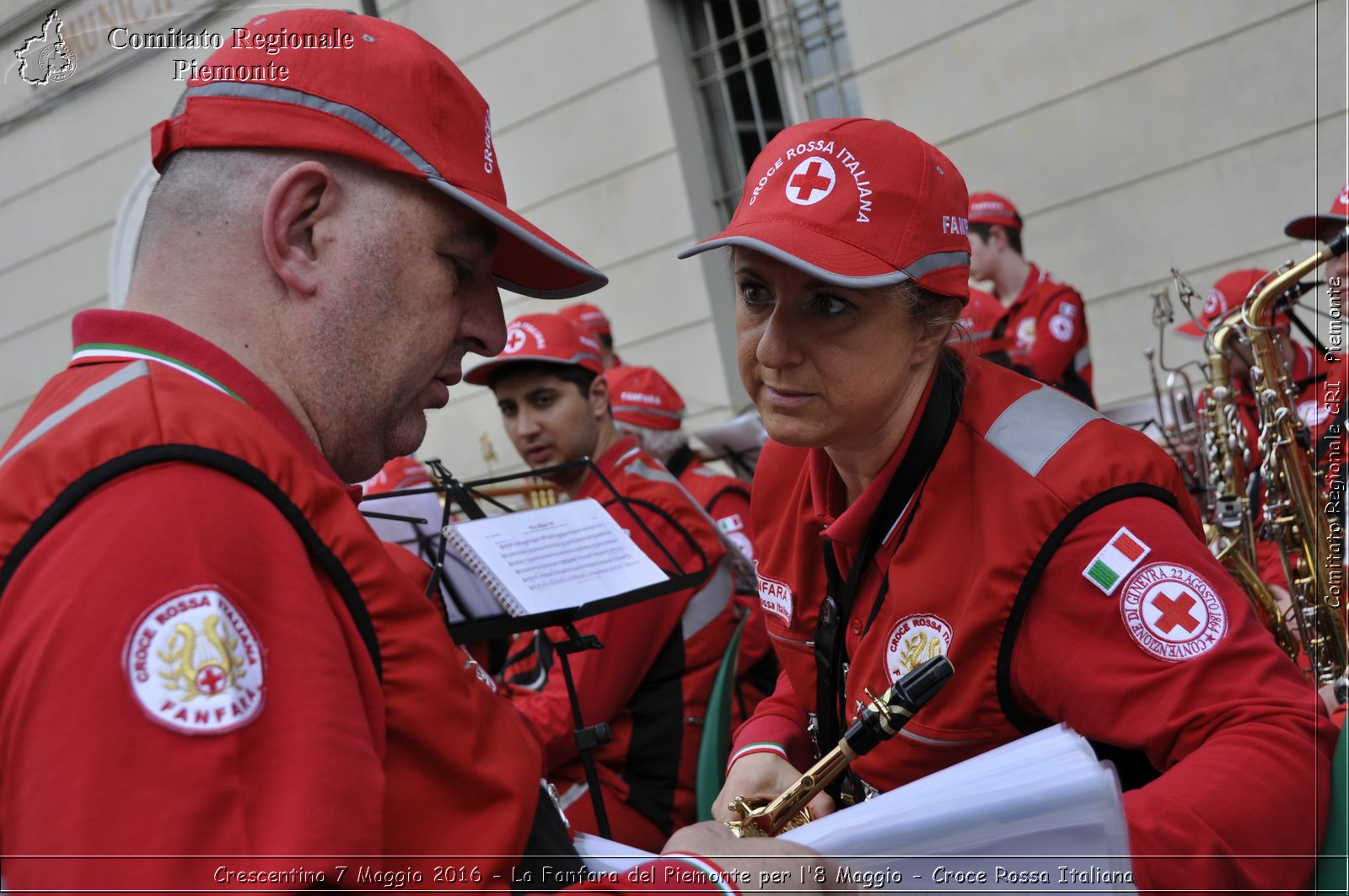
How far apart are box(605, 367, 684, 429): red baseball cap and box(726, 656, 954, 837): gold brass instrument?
13.5 ft

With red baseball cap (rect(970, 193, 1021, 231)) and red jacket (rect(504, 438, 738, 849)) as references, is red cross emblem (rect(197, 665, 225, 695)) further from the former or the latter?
red baseball cap (rect(970, 193, 1021, 231))

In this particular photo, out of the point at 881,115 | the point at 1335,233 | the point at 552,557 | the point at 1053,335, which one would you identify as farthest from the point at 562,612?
the point at 881,115

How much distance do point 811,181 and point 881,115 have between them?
20.0 feet

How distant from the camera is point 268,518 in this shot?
116 centimetres

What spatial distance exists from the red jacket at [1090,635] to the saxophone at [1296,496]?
1.08 meters

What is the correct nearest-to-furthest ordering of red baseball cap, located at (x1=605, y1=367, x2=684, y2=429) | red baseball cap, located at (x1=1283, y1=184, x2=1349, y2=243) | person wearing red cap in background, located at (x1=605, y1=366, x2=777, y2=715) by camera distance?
red baseball cap, located at (x1=1283, y1=184, x2=1349, y2=243) < person wearing red cap in background, located at (x1=605, y1=366, x2=777, y2=715) < red baseball cap, located at (x1=605, y1=367, x2=684, y2=429)

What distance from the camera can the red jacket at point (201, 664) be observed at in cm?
100

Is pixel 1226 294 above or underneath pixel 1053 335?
above

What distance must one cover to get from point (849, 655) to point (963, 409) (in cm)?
52

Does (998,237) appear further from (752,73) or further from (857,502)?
(857,502)

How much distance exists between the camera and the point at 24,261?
11.0 meters

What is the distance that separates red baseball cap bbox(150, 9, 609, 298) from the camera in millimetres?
1421

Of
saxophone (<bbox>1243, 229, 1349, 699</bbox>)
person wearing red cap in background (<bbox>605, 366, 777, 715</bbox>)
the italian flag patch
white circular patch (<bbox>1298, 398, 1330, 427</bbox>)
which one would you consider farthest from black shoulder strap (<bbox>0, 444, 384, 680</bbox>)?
person wearing red cap in background (<bbox>605, 366, 777, 715</bbox>)

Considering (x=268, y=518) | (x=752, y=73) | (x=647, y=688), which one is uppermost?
(x=752, y=73)
